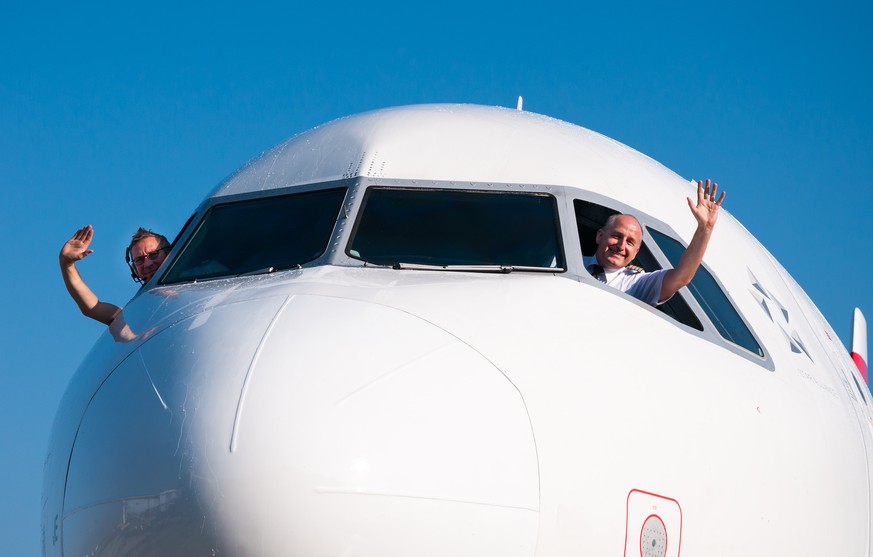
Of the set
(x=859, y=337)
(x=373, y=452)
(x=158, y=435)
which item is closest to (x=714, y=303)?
(x=373, y=452)

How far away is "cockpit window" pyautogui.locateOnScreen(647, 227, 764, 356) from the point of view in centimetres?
703

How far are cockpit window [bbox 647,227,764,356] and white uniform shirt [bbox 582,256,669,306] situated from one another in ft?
1.05

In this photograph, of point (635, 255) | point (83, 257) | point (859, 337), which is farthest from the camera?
point (859, 337)

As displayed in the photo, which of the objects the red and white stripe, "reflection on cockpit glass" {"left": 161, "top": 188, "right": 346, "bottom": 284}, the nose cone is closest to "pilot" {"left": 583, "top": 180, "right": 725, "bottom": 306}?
"reflection on cockpit glass" {"left": 161, "top": 188, "right": 346, "bottom": 284}

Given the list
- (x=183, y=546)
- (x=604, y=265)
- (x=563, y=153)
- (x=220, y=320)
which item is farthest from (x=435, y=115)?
(x=183, y=546)

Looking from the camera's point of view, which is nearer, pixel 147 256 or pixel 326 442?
pixel 326 442

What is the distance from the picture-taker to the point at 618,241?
7035 mm

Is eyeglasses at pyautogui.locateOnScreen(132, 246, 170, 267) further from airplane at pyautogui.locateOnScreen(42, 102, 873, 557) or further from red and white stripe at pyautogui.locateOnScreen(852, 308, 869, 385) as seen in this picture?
red and white stripe at pyautogui.locateOnScreen(852, 308, 869, 385)

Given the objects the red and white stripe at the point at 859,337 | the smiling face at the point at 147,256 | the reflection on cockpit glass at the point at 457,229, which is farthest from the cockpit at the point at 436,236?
the red and white stripe at the point at 859,337

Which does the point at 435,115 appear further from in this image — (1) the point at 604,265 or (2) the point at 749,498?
(2) the point at 749,498

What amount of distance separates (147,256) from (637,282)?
11.4ft

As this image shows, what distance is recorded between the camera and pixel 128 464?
5.26 meters

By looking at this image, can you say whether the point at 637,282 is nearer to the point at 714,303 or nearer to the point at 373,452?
the point at 714,303

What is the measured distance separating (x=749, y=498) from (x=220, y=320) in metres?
2.94
